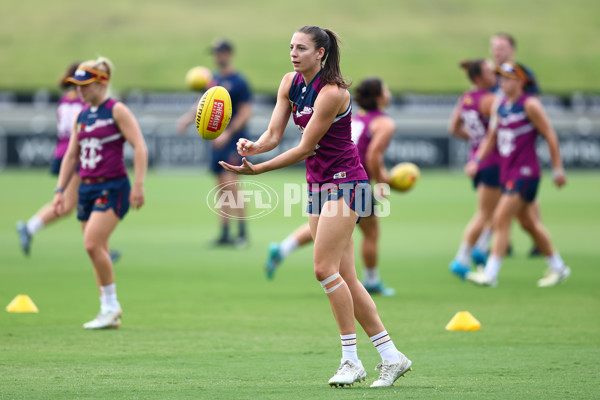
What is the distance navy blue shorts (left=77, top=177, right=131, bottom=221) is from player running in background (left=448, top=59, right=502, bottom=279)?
4.60 metres

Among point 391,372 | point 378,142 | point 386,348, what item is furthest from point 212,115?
point 378,142

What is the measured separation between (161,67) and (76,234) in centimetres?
3366

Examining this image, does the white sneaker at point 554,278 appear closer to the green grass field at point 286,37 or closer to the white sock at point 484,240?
the white sock at point 484,240

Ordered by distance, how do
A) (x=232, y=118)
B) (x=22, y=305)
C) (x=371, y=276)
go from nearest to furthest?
(x=22, y=305)
(x=371, y=276)
(x=232, y=118)

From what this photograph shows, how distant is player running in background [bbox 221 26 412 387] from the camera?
6.05 meters

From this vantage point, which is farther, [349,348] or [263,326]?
[263,326]

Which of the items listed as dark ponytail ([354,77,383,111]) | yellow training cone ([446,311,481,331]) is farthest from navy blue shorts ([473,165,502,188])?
yellow training cone ([446,311,481,331])

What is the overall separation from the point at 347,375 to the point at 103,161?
135 inches

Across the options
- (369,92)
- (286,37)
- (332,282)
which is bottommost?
(332,282)

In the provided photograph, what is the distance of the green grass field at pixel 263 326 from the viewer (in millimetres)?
6047

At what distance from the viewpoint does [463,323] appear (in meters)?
8.14

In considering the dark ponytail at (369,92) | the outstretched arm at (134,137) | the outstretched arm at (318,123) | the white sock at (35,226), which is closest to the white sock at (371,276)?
the dark ponytail at (369,92)

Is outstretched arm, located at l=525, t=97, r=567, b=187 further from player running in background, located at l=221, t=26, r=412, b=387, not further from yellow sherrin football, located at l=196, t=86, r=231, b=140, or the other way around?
yellow sherrin football, located at l=196, t=86, r=231, b=140

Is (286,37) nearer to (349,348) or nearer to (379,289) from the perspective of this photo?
(379,289)
